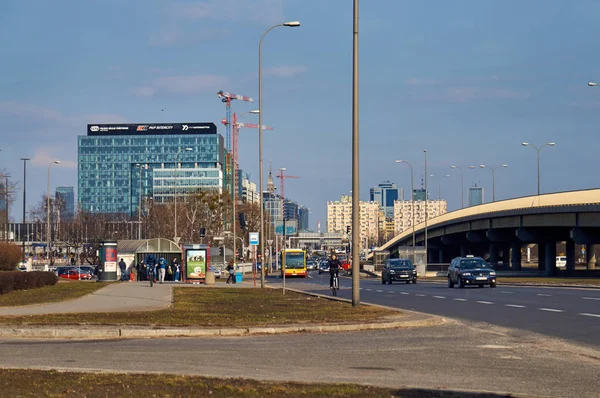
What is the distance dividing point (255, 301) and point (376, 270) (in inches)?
3030

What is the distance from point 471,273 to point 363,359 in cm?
3503

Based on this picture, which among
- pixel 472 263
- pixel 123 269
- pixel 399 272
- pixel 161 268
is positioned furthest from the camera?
pixel 399 272

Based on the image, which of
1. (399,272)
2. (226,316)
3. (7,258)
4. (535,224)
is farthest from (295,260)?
(226,316)

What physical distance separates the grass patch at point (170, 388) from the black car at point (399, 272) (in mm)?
52141

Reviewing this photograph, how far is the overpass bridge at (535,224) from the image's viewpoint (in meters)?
75.1

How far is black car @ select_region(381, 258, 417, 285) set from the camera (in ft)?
205

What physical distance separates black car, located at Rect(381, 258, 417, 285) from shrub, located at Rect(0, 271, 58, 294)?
25.3 metres

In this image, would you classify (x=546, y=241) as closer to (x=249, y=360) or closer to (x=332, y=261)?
(x=332, y=261)

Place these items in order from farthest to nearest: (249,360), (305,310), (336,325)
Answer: (305,310)
(336,325)
(249,360)

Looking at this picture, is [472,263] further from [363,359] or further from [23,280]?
[363,359]

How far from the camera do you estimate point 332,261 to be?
38.5 metres

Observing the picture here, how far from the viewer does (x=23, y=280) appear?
130ft

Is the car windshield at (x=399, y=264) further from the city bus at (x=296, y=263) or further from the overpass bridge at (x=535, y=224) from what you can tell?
the city bus at (x=296, y=263)

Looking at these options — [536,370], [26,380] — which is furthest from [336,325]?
[26,380]
